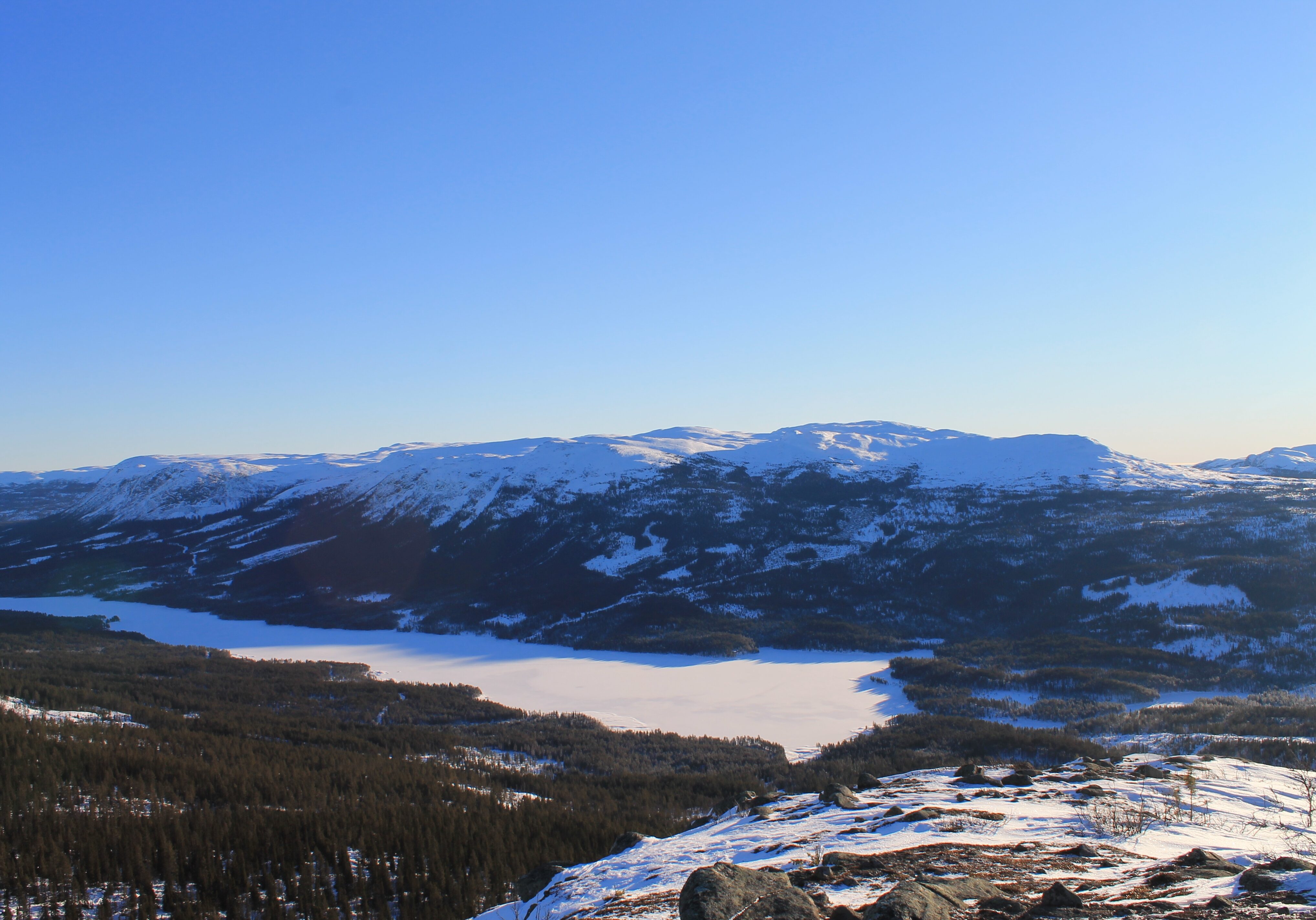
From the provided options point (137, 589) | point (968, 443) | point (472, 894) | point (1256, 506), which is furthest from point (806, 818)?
point (968, 443)

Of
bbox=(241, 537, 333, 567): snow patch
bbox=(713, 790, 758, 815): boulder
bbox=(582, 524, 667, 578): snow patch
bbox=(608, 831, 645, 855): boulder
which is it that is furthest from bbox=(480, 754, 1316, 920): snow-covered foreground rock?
bbox=(241, 537, 333, 567): snow patch

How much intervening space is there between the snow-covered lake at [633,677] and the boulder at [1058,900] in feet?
116

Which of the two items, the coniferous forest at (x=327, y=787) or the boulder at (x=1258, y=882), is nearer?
the boulder at (x=1258, y=882)

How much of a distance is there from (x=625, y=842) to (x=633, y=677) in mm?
49498

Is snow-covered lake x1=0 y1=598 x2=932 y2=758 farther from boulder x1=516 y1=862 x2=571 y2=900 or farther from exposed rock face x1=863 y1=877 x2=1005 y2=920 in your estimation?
exposed rock face x1=863 y1=877 x2=1005 y2=920

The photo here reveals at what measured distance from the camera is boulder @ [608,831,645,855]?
17.5m

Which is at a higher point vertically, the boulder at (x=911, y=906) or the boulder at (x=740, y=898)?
the boulder at (x=911, y=906)

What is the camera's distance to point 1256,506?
104062 millimetres

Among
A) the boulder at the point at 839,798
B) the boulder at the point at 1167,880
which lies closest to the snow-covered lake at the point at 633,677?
the boulder at the point at 839,798

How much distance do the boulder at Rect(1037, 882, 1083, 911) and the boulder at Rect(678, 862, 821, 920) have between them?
2616 mm

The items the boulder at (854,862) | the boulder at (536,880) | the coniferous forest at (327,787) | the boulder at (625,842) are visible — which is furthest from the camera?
the boulder at (625,842)

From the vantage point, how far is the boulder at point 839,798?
60.8 ft

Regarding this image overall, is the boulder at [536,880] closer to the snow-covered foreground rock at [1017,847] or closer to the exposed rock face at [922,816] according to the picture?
the snow-covered foreground rock at [1017,847]

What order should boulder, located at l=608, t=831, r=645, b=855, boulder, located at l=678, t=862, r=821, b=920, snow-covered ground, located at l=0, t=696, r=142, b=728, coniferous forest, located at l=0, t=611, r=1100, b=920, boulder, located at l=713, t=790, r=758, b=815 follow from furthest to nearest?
1. snow-covered ground, located at l=0, t=696, r=142, b=728
2. boulder, located at l=713, t=790, r=758, b=815
3. boulder, located at l=608, t=831, r=645, b=855
4. coniferous forest, located at l=0, t=611, r=1100, b=920
5. boulder, located at l=678, t=862, r=821, b=920
